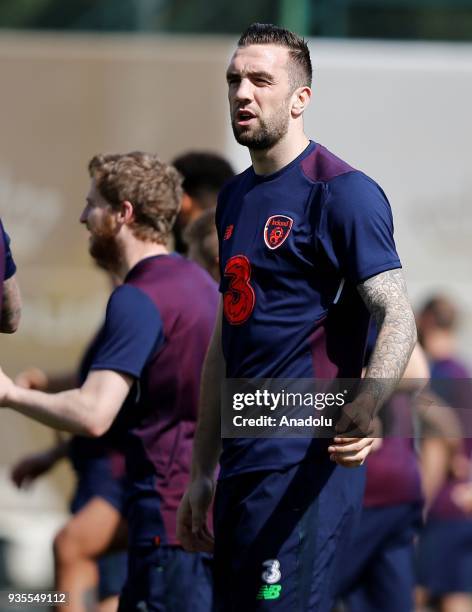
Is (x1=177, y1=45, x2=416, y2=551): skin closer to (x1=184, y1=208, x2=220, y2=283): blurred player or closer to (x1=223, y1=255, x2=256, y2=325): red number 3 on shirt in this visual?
(x1=223, y1=255, x2=256, y2=325): red number 3 on shirt

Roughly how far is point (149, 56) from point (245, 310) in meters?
7.36

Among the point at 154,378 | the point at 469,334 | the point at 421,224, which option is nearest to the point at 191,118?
the point at 421,224

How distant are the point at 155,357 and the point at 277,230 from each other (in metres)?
1.05

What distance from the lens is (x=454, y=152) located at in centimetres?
1094

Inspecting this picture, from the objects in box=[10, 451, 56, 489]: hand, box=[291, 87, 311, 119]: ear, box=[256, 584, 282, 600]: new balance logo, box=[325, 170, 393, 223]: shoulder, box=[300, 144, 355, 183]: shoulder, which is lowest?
box=[10, 451, 56, 489]: hand

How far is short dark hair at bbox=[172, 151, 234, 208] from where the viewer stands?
629 centimetres

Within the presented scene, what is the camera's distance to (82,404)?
4734mm

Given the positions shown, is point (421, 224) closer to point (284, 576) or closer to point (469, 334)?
point (469, 334)

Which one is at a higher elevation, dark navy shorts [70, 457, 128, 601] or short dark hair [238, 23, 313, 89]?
short dark hair [238, 23, 313, 89]

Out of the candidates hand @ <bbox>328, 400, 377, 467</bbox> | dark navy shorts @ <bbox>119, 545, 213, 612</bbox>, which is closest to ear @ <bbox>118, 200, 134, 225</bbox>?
dark navy shorts @ <bbox>119, 545, 213, 612</bbox>

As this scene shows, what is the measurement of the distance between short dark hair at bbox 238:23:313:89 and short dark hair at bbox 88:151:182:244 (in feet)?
3.27

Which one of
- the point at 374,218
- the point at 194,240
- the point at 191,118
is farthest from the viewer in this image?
the point at 191,118

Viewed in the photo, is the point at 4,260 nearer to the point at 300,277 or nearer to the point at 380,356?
the point at 300,277

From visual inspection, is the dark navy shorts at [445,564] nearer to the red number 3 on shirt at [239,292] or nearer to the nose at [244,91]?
the red number 3 on shirt at [239,292]
